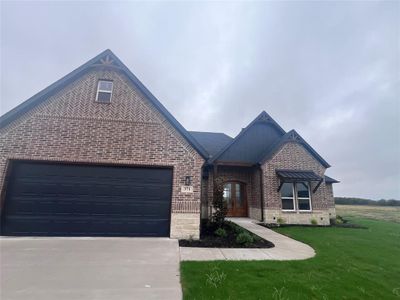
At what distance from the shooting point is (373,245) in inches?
337

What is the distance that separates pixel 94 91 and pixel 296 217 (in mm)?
13196

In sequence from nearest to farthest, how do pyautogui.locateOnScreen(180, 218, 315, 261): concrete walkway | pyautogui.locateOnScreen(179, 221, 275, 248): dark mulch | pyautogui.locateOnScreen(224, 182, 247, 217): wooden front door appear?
pyautogui.locateOnScreen(180, 218, 315, 261): concrete walkway, pyautogui.locateOnScreen(179, 221, 275, 248): dark mulch, pyautogui.locateOnScreen(224, 182, 247, 217): wooden front door

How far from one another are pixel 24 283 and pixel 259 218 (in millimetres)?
12276

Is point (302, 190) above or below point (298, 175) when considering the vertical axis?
below

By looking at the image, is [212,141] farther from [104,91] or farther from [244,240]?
[244,240]

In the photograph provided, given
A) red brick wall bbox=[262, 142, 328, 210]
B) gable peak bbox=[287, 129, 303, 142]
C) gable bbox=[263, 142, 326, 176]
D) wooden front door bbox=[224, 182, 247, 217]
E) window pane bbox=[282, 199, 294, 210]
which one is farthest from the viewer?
wooden front door bbox=[224, 182, 247, 217]

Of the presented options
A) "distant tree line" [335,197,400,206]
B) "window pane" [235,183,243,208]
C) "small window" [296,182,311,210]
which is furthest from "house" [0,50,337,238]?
"distant tree line" [335,197,400,206]

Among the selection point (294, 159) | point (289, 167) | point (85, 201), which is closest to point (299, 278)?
point (85, 201)

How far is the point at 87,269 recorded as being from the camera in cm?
496

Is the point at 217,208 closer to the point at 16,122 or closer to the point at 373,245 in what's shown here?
the point at 373,245

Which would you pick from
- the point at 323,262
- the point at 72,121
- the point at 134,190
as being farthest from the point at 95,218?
the point at 323,262

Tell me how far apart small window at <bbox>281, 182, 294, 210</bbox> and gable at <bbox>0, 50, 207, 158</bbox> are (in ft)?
25.1

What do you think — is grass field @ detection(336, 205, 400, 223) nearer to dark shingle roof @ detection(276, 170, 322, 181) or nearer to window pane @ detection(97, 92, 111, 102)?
dark shingle roof @ detection(276, 170, 322, 181)

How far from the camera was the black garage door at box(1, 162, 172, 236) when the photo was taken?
7910 millimetres
